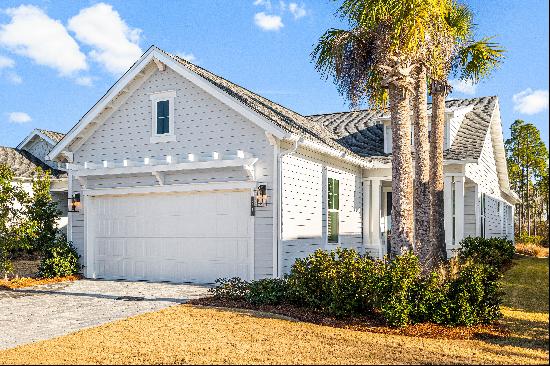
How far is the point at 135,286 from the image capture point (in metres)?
13.9

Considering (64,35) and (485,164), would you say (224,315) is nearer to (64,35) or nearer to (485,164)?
(485,164)

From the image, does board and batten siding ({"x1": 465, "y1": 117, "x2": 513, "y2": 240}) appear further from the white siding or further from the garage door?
the garage door

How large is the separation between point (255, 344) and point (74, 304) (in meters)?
5.47

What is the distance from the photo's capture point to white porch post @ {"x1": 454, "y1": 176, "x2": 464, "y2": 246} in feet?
54.0

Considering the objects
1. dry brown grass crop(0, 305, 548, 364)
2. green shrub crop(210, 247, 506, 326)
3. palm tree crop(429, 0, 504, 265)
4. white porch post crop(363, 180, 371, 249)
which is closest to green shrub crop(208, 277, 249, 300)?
green shrub crop(210, 247, 506, 326)

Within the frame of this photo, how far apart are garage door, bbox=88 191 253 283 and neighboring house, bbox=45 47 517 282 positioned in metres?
0.03

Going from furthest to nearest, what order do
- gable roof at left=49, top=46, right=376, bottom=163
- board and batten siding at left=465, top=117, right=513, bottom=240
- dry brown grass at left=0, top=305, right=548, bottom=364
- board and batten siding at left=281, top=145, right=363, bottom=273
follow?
board and batten siding at left=465, top=117, right=513, bottom=240 < board and batten siding at left=281, top=145, right=363, bottom=273 < gable roof at left=49, top=46, right=376, bottom=163 < dry brown grass at left=0, top=305, right=548, bottom=364

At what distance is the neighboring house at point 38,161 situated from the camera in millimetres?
26500

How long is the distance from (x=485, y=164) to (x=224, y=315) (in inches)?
614

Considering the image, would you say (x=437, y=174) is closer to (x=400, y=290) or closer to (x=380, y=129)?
(x=380, y=129)

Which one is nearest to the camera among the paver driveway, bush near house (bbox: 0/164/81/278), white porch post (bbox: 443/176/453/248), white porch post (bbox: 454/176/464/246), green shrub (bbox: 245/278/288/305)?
the paver driveway

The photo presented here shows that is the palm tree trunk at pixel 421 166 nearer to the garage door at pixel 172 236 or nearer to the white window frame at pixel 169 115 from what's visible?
the garage door at pixel 172 236

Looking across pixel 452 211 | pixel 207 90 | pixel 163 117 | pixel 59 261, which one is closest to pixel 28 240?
pixel 59 261

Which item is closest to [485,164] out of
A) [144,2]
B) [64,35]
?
[144,2]
